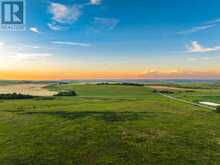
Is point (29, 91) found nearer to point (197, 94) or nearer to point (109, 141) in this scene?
point (197, 94)

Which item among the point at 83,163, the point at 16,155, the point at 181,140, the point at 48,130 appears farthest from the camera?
the point at 48,130

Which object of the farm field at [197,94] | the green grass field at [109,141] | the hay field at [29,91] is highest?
the green grass field at [109,141]

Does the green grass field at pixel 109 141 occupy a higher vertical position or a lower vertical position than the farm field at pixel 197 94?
higher

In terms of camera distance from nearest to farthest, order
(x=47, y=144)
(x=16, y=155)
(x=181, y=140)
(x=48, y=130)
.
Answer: (x=16, y=155), (x=47, y=144), (x=181, y=140), (x=48, y=130)

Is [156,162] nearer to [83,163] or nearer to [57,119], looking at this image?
[83,163]

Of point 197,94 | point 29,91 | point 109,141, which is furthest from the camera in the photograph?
point 29,91

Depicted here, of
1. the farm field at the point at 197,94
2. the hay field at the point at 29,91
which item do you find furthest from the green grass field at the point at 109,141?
the hay field at the point at 29,91

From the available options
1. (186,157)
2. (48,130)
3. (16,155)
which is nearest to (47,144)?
(16,155)

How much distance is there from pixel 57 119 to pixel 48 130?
6315 millimetres

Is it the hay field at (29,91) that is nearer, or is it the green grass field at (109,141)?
the green grass field at (109,141)

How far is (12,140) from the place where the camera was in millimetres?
21672

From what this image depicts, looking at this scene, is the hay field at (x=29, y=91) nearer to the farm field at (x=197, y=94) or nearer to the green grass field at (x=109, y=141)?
the farm field at (x=197, y=94)

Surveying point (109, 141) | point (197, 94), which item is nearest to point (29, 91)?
point (197, 94)

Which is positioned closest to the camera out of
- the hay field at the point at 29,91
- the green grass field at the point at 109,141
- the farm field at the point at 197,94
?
the green grass field at the point at 109,141
